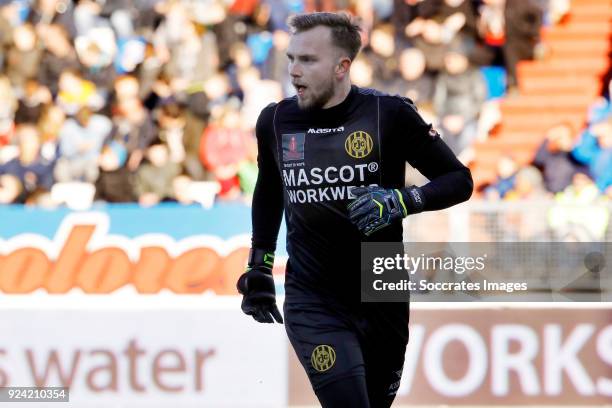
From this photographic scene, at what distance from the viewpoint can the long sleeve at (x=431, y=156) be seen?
173 inches

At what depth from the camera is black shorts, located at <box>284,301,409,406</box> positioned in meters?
4.29

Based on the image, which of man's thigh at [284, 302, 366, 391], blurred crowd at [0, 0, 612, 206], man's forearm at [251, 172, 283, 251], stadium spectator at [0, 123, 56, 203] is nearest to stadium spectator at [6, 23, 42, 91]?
blurred crowd at [0, 0, 612, 206]

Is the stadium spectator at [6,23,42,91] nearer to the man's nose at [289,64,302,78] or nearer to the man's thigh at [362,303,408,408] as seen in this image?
the man's nose at [289,64,302,78]

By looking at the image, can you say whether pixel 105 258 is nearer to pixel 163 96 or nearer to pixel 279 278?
pixel 279 278

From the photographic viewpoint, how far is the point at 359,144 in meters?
4.43

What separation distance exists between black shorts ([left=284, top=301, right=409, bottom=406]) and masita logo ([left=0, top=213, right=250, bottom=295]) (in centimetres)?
350

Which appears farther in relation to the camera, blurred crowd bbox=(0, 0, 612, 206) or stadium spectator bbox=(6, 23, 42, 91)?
stadium spectator bbox=(6, 23, 42, 91)

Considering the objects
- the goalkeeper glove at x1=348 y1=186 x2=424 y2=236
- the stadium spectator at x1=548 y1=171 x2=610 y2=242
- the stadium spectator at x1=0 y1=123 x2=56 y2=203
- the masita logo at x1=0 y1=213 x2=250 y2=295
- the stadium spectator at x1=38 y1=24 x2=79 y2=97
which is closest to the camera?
the goalkeeper glove at x1=348 y1=186 x2=424 y2=236

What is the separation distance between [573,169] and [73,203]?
4691mm

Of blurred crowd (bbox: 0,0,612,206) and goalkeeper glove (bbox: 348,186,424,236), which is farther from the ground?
blurred crowd (bbox: 0,0,612,206)

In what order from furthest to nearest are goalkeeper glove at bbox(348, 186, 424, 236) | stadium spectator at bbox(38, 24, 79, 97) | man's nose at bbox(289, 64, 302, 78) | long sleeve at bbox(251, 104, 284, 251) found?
stadium spectator at bbox(38, 24, 79, 97) < long sleeve at bbox(251, 104, 284, 251) < man's nose at bbox(289, 64, 302, 78) < goalkeeper glove at bbox(348, 186, 424, 236)

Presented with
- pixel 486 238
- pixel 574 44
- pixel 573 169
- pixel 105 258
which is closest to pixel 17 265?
pixel 105 258

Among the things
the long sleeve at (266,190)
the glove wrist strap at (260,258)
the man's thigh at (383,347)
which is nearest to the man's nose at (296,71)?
the long sleeve at (266,190)

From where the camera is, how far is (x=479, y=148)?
10.4 metres
